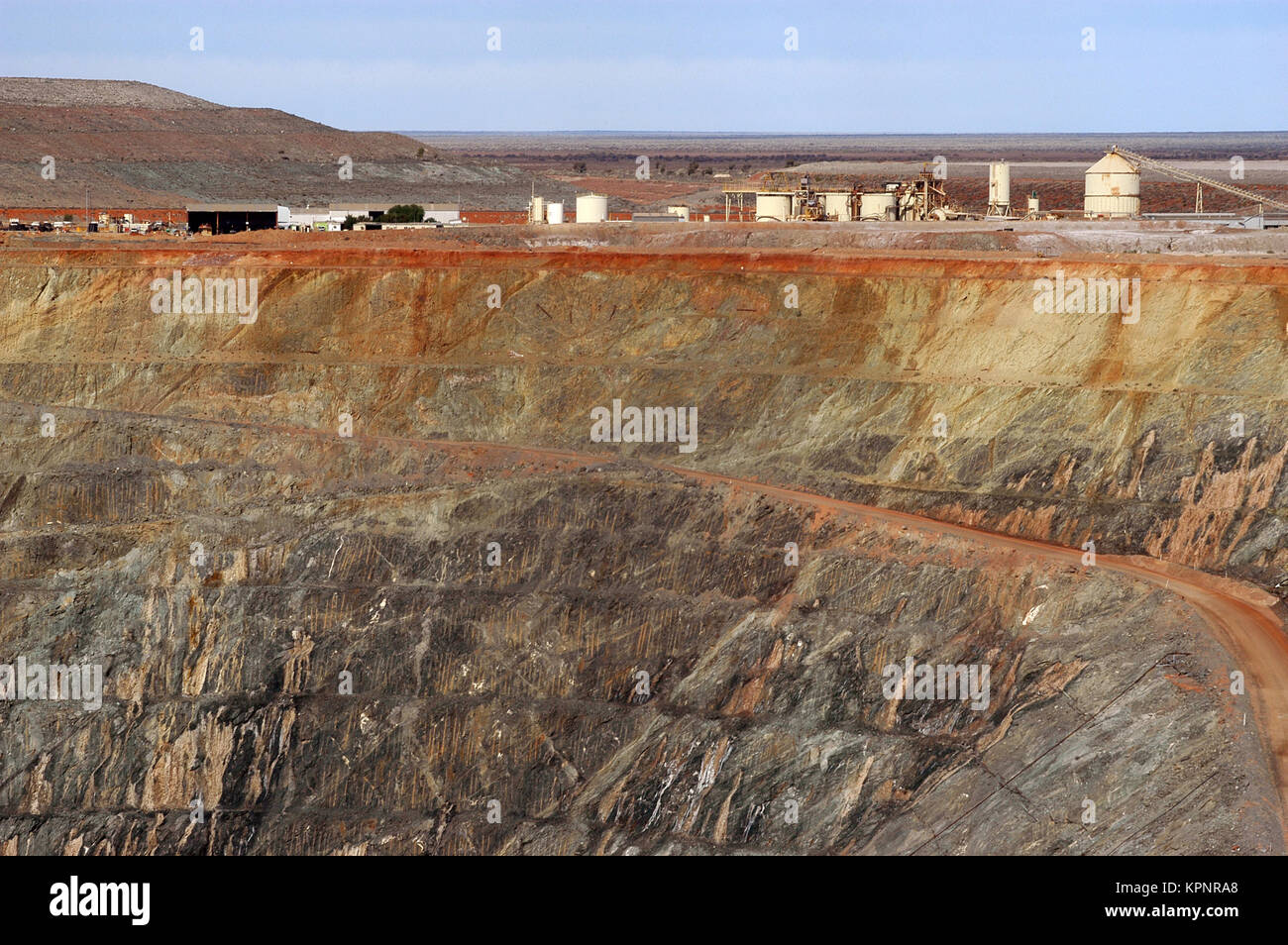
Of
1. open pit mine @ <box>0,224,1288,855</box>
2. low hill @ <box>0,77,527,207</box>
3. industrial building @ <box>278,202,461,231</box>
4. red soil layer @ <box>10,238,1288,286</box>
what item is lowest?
open pit mine @ <box>0,224,1288,855</box>

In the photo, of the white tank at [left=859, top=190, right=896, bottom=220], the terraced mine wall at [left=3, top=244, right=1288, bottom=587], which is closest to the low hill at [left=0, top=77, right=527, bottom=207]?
the terraced mine wall at [left=3, top=244, right=1288, bottom=587]

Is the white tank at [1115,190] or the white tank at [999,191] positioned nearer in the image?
the white tank at [1115,190]

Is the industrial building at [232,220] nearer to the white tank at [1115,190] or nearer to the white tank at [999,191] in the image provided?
the white tank at [999,191]

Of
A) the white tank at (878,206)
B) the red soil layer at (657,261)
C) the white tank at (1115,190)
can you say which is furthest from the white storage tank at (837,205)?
the red soil layer at (657,261)

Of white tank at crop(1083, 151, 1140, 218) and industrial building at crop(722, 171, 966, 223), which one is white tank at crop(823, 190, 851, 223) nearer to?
Answer: industrial building at crop(722, 171, 966, 223)

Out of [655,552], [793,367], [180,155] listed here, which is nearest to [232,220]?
[793,367]
